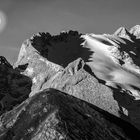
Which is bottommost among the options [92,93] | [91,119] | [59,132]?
[59,132]

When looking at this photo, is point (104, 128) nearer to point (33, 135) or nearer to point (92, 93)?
point (33, 135)

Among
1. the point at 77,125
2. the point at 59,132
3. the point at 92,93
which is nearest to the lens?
the point at 59,132

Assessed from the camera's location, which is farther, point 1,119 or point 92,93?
point 92,93

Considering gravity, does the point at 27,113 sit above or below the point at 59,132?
above

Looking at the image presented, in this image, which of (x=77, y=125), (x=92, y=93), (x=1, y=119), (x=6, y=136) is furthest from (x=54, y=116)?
(x=92, y=93)

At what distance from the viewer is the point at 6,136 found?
2888cm

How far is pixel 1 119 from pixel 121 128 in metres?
8.50

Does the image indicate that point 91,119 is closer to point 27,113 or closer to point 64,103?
point 64,103

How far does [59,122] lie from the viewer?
27547 millimetres

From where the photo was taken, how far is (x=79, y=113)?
30.5 meters

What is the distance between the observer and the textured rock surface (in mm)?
27234

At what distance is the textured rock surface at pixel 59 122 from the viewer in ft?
89.4

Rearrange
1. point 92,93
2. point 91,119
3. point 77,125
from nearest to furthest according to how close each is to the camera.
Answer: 1. point 77,125
2. point 91,119
3. point 92,93

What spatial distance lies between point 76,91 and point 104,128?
413 ft
